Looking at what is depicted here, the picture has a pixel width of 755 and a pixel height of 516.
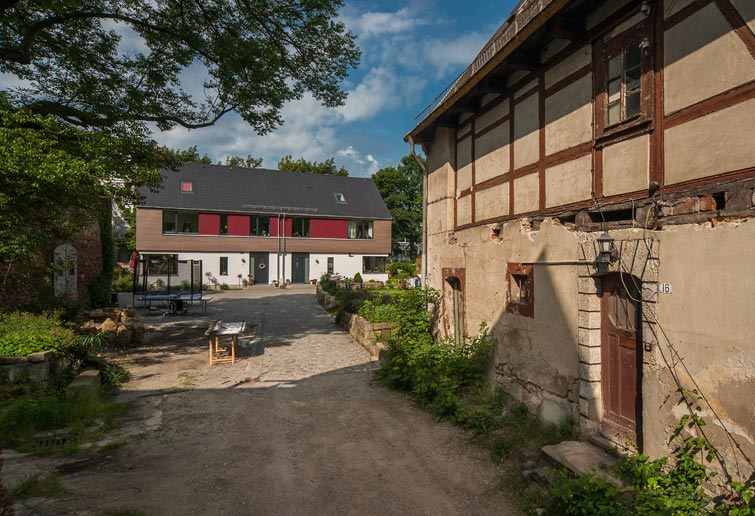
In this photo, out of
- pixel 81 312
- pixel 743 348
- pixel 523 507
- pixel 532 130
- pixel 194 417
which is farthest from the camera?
pixel 81 312

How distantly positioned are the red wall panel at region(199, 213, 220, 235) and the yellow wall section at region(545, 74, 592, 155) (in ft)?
90.5

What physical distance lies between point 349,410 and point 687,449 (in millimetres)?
4954

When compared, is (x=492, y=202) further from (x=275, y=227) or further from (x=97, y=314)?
(x=275, y=227)

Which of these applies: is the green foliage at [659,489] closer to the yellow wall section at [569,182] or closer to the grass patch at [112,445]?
the yellow wall section at [569,182]

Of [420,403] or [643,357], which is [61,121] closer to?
[420,403]

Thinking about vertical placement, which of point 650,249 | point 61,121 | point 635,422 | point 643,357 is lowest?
point 635,422

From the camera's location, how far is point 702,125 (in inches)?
156

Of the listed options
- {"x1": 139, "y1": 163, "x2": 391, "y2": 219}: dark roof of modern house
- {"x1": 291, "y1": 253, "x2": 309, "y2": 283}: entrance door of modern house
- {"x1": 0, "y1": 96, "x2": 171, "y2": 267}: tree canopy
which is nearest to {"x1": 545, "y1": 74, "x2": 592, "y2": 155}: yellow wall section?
{"x1": 0, "y1": 96, "x2": 171, "y2": 267}: tree canopy

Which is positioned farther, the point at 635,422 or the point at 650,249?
the point at 635,422

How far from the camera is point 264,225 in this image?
3150cm

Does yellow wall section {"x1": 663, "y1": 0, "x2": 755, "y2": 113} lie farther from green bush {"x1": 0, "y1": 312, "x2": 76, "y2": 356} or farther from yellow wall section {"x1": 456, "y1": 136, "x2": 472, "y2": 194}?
green bush {"x1": 0, "y1": 312, "x2": 76, "y2": 356}

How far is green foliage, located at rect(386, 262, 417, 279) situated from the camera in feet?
105

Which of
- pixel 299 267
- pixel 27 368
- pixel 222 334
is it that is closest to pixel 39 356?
pixel 27 368

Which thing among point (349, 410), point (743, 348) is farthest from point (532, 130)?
point (349, 410)
